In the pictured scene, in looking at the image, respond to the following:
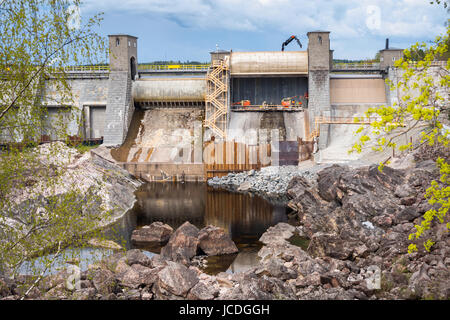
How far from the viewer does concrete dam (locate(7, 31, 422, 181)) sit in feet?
142

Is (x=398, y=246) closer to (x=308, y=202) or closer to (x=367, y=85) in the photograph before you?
(x=308, y=202)

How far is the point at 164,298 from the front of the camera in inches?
584

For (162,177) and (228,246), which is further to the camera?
(162,177)

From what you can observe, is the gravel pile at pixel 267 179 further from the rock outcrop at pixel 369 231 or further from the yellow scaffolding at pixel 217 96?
the yellow scaffolding at pixel 217 96

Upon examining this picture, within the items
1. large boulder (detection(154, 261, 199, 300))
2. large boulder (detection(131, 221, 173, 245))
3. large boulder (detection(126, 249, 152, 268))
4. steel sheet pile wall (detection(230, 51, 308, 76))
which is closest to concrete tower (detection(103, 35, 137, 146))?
steel sheet pile wall (detection(230, 51, 308, 76))

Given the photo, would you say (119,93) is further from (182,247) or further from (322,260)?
(322,260)

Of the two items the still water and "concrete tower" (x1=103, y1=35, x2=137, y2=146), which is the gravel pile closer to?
the still water

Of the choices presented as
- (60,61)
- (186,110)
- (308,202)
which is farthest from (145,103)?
(60,61)

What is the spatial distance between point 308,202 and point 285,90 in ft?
79.6

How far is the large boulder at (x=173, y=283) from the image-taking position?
48.9 ft

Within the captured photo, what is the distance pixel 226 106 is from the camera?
47219 millimetres

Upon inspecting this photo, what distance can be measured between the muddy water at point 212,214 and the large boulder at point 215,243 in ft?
1.30

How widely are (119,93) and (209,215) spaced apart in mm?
23147

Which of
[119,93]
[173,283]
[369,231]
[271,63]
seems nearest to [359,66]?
[271,63]
